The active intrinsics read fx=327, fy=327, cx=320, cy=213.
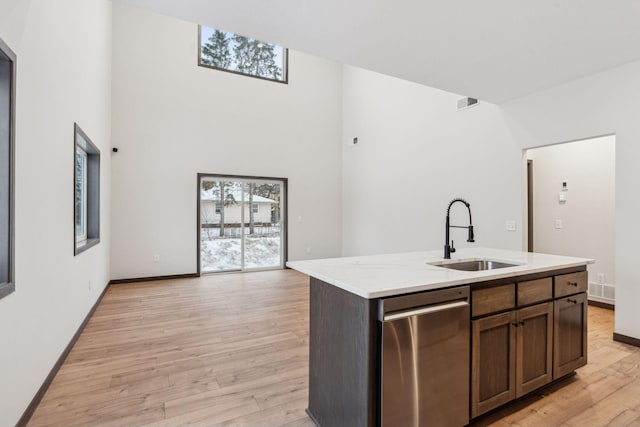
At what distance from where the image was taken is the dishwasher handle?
1.49 m

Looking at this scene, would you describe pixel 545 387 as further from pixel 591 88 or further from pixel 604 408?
pixel 591 88

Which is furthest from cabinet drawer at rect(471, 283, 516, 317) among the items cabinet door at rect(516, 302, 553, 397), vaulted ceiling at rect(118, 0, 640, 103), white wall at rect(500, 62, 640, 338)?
white wall at rect(500, 62, 640, 338)

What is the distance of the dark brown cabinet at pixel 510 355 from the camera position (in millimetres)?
1802

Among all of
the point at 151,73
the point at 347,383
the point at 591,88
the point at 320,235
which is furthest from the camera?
the point at 320,235

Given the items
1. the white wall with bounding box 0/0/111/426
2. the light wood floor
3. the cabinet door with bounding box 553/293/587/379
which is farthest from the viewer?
the cabinet door with bounding box 553/293/587/379

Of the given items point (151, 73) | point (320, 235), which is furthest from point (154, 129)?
point (320, 235)

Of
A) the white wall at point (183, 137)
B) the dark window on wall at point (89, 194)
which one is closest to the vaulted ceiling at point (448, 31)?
the dark window on wall at point (89, 194)

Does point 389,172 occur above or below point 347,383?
above

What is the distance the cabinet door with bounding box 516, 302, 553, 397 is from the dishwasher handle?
1.90ft

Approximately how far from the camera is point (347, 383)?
1.60 m

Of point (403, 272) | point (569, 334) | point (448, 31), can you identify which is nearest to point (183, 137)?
point (448, 31)

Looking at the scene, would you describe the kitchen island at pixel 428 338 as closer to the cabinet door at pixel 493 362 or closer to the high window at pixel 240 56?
the cabinet door at pixel 493 362

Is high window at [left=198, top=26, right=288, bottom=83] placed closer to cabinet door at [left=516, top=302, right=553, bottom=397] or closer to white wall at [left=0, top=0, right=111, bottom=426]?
white wall at [left=0, top=0, right=111, bottom=426]

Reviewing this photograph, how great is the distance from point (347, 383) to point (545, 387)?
5.21 ft
